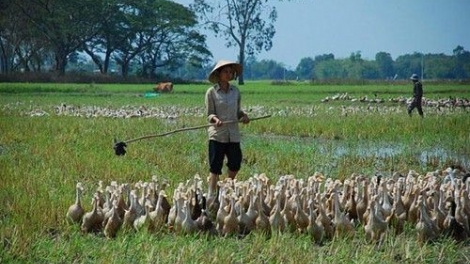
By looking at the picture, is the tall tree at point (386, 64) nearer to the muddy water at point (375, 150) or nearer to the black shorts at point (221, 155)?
the muddy water at point (375, 150)

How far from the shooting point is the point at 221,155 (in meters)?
6.15

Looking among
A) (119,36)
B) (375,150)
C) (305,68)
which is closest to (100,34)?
(119,36)

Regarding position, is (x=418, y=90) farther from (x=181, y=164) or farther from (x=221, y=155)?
(x=221, y=155)

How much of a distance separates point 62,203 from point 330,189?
88.4 inches

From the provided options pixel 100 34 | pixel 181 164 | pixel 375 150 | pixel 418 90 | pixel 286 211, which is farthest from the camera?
pixel 100 34

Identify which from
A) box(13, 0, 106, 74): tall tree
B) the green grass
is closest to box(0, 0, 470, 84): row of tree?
box(13, 0, 106, 74): tall tree

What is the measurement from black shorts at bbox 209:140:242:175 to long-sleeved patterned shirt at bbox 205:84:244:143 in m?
0.07

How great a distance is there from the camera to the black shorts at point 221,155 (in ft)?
20.1

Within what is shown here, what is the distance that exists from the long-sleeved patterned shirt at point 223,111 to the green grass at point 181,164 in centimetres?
112

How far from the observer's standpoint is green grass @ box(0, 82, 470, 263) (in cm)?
429

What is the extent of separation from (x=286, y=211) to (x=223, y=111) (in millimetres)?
1579

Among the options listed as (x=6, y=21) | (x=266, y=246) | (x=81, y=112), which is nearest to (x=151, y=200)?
(x=266, y=246)

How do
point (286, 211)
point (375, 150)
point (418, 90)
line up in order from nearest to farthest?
point (286, 211) → point (375, 150) → point (418, 90)

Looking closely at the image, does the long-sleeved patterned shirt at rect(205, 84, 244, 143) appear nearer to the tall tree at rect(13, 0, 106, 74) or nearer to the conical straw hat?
the conical straw hat
